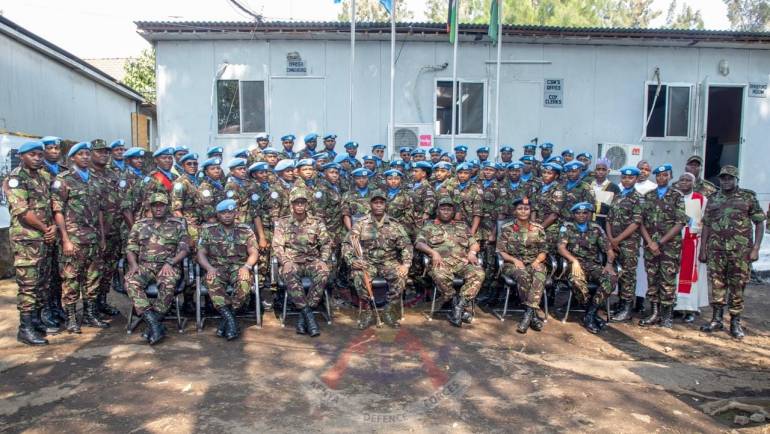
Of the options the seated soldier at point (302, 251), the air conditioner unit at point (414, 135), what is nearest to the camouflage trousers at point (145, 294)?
the seated soldier at point (302, 251)

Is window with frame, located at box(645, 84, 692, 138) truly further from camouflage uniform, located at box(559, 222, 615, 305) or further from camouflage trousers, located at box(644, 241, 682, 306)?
camouflage uniform, located at box(559, 222, 615, 305)

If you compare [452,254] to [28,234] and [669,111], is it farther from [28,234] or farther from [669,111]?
[669,111]

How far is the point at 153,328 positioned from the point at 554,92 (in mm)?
8747

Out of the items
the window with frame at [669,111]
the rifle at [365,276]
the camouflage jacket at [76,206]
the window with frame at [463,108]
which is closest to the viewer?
the camouflage jacket at [76,206]

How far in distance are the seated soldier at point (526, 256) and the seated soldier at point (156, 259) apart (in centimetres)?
354

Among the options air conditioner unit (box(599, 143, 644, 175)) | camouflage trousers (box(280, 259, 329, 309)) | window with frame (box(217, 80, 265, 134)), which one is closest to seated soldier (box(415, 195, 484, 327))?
camouflage trousers (box(280, 259, 329, 309))

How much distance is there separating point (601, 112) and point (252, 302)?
8.20m

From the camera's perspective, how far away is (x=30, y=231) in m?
4.88

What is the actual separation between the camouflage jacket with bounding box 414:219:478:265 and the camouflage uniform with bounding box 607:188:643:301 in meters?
1.71

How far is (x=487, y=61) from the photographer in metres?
10.4

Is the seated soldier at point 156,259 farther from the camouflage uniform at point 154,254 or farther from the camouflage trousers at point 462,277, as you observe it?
the camouflage trousers at point 462,277

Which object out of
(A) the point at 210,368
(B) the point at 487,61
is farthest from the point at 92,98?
(A) the point at 210,368

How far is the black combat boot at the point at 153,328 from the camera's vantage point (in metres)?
4.86

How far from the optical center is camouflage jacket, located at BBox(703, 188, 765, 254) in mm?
5527
